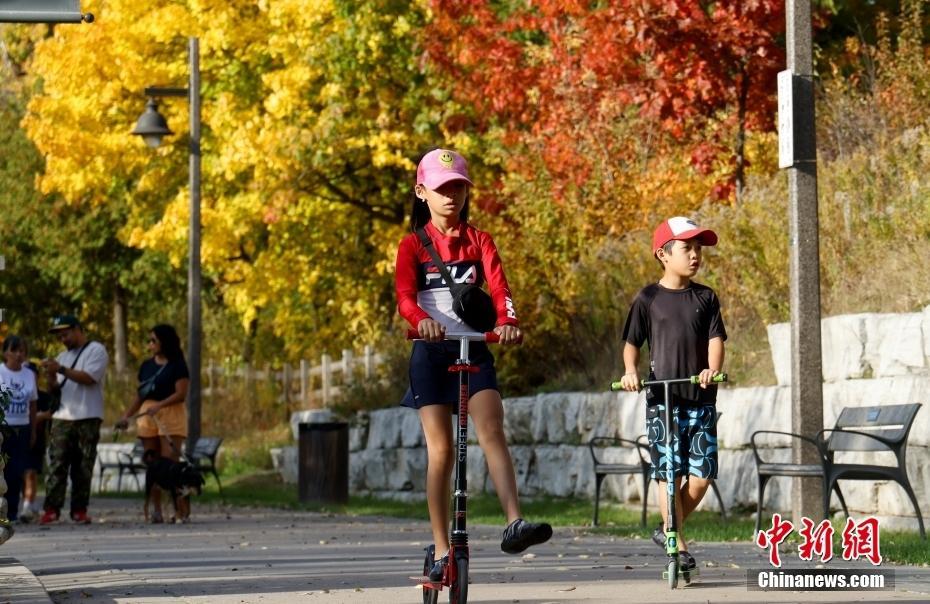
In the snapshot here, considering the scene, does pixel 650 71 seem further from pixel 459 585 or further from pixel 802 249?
pixel 459 585

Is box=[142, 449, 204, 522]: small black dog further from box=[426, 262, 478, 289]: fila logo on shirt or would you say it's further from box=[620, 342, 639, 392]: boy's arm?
box=[426, 262, 478, 289]: fila logo on shirt

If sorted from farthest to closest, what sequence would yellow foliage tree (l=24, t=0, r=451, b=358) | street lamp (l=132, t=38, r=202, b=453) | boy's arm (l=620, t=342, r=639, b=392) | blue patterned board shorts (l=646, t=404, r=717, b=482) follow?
yellow foliage tree (l=24, t=0, r=451, b=358)
street lamp (l=132, t=38, r=202, b=453)
blue patterned board shorts (l=646, t=404, r=717, b=482)
boy's arm (l=620, t=342, r=639, b=392)

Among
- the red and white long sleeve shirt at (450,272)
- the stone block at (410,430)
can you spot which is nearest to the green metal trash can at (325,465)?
the stone block at (410,430)

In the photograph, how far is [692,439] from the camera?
9.04 m

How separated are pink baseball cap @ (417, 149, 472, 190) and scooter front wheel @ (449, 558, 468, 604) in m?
1.59

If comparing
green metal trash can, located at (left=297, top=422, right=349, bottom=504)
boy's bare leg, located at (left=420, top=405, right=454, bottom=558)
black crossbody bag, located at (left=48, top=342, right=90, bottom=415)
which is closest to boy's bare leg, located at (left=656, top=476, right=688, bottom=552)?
boy's bare leg, located at (left=420, top=405, right=454, bottom=558)

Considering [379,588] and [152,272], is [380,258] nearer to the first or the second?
[152,272]

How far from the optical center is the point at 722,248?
678 inches

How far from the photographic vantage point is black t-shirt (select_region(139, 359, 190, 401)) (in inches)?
652

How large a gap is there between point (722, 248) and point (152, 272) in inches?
860

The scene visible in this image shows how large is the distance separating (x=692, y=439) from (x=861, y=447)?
3378 mm

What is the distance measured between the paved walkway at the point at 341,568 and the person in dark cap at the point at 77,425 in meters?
1.10

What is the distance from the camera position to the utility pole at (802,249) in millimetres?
11836

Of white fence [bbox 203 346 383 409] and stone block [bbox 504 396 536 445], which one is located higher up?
white fence [bbox 203 346 383 409]
